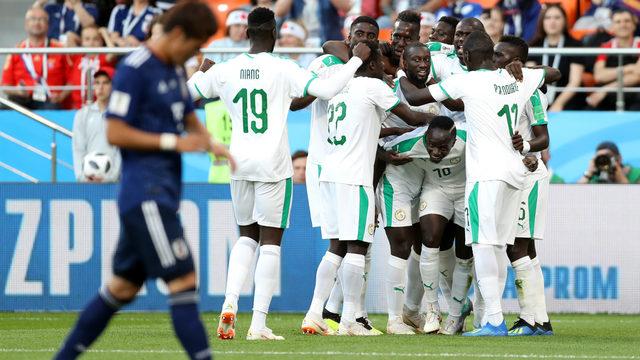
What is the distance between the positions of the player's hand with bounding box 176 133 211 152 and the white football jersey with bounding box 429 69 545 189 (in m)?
3.90

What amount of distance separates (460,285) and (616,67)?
18.5 ft

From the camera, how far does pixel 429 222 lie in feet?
34.7

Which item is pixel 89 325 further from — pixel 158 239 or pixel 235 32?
pixel 235 32

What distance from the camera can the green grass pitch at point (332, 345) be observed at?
8.60m

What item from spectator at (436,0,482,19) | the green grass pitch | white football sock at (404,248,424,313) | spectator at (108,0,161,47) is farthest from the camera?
spectator at (108,0,161,47)

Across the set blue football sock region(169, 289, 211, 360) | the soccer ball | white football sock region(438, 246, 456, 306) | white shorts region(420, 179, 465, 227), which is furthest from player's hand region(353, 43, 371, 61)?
the soccer ball

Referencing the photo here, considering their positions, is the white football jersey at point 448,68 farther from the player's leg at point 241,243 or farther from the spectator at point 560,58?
the spectator at point 560,58

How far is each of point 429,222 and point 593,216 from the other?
3556 mm

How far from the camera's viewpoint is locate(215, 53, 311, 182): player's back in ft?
31.6

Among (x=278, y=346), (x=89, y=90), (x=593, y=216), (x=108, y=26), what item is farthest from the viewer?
(x=108, y=26)

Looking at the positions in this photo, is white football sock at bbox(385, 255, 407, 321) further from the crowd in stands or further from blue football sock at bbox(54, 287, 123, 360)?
the crowd in stands

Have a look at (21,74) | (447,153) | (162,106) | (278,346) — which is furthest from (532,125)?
(21,74)

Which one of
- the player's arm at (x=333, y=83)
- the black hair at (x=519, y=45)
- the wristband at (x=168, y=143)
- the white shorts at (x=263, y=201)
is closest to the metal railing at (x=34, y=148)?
the white shorts at (x=263, y=201)

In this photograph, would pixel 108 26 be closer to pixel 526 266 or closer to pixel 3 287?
pixel 3 287
